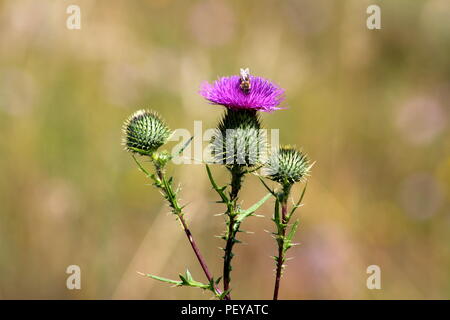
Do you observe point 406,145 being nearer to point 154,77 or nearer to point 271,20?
point 271,20

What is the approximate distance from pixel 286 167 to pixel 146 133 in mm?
801

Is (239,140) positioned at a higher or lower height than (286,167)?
higher

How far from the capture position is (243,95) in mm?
2773

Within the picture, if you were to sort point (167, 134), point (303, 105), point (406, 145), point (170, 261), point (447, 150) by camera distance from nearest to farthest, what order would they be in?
point (167, 134), point (170, 261), point (447, 150), point (406, 145), point (303, 105)

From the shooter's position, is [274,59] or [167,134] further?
[274,59]

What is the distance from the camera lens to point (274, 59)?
19.2 ft

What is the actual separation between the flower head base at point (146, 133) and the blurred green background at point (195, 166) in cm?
162

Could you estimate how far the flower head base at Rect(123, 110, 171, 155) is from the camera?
2822 mm

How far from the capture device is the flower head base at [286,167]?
2692 millimetres

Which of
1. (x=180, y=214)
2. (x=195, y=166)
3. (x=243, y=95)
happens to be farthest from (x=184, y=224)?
(x=195, y=166)

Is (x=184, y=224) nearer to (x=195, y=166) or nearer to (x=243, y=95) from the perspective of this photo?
(x=243, y=95)

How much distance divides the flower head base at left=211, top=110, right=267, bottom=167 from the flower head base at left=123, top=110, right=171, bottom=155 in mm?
302

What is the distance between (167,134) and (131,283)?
237 centimetres

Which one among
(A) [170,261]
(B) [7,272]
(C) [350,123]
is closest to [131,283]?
(A) [170,261]
